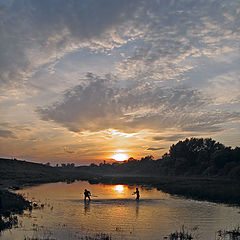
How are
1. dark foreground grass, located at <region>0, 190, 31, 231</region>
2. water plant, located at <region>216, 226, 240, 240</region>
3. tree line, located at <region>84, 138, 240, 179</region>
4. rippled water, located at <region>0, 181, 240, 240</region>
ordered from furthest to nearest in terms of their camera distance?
tree line, located at <region>84, 138, 240, 179</region> < dark foreground grass, located at <region>0, 190, 31, 231</region> < rippled water, located at <region>0, 181, 240, 240</region> < water plant, located at <region>216, 226, 240, 240</region>

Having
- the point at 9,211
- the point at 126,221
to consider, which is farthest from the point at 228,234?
the point at 9,211

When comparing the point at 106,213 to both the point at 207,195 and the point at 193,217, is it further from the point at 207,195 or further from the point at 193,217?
the point at 207,195

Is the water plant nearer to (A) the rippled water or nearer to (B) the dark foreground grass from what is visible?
(A) the rippled water

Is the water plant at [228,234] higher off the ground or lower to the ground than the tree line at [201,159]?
lower

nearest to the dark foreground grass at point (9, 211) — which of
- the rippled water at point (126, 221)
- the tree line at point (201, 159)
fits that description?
the rippled water at point (126, 221)

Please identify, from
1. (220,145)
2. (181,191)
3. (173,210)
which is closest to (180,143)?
(220,145)

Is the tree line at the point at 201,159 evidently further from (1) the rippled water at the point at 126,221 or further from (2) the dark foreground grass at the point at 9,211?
(2) the dark foreground grass at the point at 9,211

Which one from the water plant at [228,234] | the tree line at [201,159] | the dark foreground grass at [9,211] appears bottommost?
the water plant at [228,234]

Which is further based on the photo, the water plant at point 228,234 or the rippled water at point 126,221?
the rippled water at point 126,221

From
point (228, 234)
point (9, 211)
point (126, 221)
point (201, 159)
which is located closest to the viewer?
point (228, 234)

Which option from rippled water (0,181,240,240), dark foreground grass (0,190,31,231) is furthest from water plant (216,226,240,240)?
dark foreground grass (0,190,31,231)

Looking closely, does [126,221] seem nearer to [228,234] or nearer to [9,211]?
[228,234]

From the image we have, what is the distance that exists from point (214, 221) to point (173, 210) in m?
5.79

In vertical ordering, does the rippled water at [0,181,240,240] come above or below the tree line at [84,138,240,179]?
below
